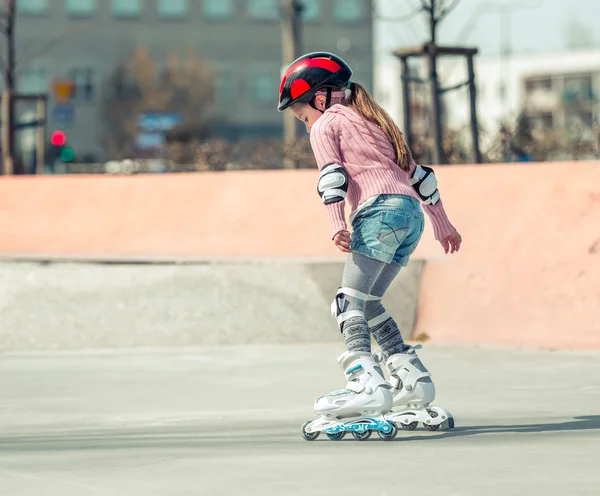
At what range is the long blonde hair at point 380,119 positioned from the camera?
6.28m

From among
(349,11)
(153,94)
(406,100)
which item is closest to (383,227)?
(406,100)

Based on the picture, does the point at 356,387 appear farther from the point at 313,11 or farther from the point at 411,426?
the point at 313,11

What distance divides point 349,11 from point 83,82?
1788cm

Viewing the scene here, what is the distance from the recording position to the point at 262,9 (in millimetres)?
85688

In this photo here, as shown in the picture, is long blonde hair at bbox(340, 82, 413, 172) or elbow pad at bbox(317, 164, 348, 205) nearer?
elbow pad at bbox(317, 164, 348, 205)

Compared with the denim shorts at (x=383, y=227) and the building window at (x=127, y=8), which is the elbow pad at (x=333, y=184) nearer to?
the denim shorts at (x=383, y=227)

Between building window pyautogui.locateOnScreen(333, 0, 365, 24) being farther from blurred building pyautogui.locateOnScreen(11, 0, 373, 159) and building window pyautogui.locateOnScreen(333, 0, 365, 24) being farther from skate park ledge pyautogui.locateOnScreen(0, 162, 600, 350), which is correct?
skate park ledge pyautogui.locateOnScreen(0, 162, 600, 350)

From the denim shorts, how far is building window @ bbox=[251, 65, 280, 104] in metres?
79.9

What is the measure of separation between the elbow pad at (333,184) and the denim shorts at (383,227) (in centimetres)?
18

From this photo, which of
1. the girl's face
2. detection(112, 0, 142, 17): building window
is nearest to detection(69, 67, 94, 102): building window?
detection(112, 0, 142, 17): building window

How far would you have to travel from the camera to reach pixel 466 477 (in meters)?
5.14

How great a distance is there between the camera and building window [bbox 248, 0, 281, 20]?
85.4 meters

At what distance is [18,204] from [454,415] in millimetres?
8090

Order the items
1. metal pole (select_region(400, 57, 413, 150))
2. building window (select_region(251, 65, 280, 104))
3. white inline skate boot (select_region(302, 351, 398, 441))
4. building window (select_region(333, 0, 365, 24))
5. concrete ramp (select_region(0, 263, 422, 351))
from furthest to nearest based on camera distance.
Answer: building window (select_region(333, 0, 365, 24)), building window (select_region(251, 65, 280, 104)), metal pole (select_region(400, 57, 413, 150)), concrete ramp (select_region(0, 263, 422, 351)), white inline skate boot (select_region(302, 351, 398, 441))
